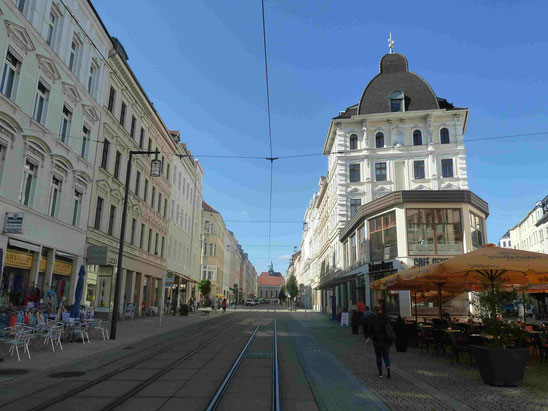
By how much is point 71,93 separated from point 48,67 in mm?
2248

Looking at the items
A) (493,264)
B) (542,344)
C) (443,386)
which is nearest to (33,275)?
(443,386)

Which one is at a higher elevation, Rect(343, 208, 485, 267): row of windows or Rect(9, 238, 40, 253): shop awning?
Rect(343, 208, 485, 267): row of windows

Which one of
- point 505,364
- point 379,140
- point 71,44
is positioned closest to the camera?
point 505,364

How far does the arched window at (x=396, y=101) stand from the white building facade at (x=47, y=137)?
2656 centimetres

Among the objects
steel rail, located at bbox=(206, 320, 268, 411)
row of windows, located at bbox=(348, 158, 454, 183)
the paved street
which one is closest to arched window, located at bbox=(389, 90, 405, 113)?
row of windows, located at bbox=(348, 158, 454, 183)

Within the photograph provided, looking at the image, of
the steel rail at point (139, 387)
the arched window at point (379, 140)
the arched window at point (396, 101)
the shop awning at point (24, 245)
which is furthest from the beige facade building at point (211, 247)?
the steel rail at point (139, 387)

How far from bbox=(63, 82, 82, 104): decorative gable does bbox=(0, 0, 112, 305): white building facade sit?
0.15ft

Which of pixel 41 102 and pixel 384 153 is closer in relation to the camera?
pixel 41 102

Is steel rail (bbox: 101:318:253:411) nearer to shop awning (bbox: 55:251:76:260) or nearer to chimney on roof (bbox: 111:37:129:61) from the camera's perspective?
shop awning (bbox: 55:251:76:260)

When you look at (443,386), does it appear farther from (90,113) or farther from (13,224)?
(90,113)

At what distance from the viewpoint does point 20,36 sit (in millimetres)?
15586

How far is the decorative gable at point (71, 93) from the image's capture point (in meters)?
19.3

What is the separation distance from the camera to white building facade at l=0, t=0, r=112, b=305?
598 inches

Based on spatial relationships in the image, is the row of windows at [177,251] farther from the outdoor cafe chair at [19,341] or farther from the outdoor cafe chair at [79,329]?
the outdoor cafe chair at [19,341]
